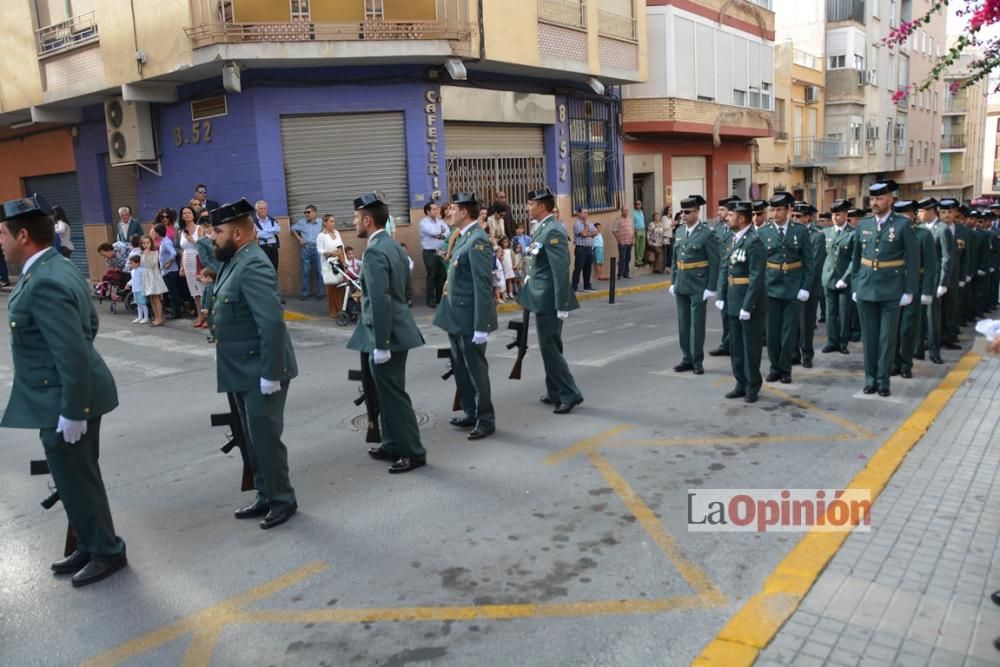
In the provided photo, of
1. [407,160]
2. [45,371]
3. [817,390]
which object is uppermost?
[407,160]

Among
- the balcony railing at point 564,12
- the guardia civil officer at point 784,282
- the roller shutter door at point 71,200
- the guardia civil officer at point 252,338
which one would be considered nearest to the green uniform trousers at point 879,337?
the guardia civil officer at point 784,282

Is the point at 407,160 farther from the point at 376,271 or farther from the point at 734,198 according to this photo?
the point at 376,271

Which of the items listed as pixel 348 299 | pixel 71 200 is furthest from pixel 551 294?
pixel 71 200

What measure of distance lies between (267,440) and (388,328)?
4.11 feet

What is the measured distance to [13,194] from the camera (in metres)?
22.2

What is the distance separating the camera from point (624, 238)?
69.5 ft

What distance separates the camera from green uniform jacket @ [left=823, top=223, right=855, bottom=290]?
10438 mm

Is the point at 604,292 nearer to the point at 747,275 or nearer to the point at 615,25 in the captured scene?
the point at 615,25

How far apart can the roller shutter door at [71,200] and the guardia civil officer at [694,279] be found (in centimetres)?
1640

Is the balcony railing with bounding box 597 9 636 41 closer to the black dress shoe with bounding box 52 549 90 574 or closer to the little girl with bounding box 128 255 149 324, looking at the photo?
the little girl with bounding box 128 255 149 324

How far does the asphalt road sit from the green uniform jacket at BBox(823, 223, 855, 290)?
2180mm

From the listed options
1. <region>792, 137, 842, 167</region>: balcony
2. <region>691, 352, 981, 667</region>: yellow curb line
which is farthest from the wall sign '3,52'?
<region>792, 137, 842, 167</region>: balcony

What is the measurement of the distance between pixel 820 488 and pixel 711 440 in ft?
4.09

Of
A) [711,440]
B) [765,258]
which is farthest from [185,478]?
[765,258]
